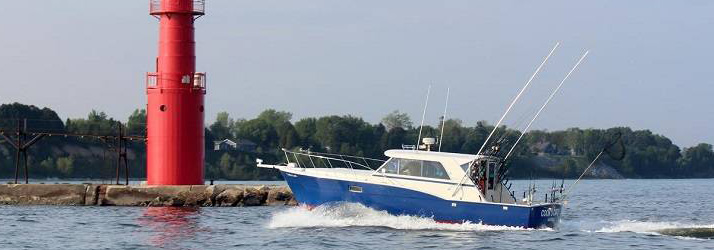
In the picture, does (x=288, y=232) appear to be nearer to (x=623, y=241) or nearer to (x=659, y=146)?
(x=623, y=241)

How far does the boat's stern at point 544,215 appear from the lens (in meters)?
30.7

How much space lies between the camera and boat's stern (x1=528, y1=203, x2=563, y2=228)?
3073 cm

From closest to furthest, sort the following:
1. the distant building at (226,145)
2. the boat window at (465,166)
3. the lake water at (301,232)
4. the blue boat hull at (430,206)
Answer: the lake water at (301,232) → the blue boat hull at (430,206) → the boat window at (465,166) → the distant building at (226,145)

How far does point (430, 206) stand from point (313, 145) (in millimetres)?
79151

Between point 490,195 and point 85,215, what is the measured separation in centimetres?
1263

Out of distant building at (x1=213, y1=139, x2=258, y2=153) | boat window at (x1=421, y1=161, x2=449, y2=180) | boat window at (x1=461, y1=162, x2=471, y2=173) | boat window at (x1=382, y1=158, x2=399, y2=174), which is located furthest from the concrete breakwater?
distant building at (x1=213, y1=139, x2=258, y2=153)

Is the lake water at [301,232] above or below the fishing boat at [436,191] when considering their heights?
below

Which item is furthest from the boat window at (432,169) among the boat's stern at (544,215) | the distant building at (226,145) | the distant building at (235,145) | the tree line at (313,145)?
the distant building at (226,145)

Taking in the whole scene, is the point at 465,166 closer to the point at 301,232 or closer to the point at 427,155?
the point at 427,155

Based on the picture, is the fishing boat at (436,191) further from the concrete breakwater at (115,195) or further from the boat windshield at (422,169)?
the concrete breakwater at (115,195)

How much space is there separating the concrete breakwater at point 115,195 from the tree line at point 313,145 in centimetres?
2047

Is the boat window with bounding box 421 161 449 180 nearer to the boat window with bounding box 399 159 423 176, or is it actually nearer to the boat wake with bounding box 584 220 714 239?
the boat window with bounding box 399 159 423 176

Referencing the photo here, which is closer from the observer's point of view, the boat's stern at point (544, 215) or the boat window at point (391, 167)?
the boat's stern at point (544, 215)

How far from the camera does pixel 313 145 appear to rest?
361 ft
